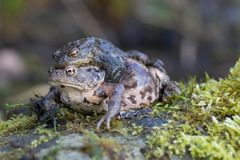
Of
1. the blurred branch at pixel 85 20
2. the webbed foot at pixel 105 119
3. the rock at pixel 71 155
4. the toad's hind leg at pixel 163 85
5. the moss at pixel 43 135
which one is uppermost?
the blurred branch at pixel 85 20

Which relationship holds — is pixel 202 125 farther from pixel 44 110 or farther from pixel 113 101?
pixel 44 110

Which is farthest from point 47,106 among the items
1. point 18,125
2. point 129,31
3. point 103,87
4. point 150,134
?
point 129,31

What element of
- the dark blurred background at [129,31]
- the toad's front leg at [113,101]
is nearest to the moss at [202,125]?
the toad's front leg at [113,101]

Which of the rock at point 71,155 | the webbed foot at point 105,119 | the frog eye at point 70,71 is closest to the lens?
the rock at point 71,155

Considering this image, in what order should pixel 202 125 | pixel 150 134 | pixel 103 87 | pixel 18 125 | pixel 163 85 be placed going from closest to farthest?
pixel 150 134
pixel 202 125
pixel 103 87
pixel 18 125
pixel 163 85

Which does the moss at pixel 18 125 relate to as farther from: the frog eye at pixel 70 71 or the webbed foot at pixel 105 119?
the webbed foot at pixel 105 119

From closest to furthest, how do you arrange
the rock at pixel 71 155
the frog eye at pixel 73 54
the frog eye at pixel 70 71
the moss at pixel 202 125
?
the rock at pixel 71 155, the moss at pixel 202 125, the frog eye at pixel 70 71, the frog eye at pixel 73 54

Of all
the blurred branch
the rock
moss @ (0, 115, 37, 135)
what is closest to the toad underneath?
moss @ (0, 115, 37, 135)
